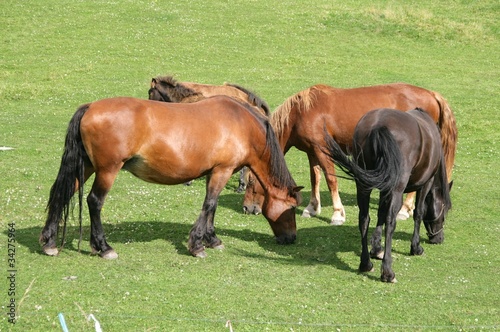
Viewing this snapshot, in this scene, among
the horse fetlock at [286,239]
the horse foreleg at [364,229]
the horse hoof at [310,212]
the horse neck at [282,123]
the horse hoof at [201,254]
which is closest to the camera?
the horse foreleg at [364,229]

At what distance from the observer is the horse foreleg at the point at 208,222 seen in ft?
33.1

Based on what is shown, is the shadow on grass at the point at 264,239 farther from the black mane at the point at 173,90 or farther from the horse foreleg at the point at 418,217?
the black mane at the point at 173,90

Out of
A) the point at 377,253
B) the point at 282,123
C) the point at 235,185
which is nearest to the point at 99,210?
the point at 377,253

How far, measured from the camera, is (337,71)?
27.4 m

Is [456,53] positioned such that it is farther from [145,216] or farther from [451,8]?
[145,216]

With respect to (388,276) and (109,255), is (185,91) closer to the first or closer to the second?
(109,255)

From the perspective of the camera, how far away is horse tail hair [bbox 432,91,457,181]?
12617 millimetres

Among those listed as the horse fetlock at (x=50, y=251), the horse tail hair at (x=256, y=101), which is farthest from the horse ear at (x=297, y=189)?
the horse tail hair at (x=256, y=101)

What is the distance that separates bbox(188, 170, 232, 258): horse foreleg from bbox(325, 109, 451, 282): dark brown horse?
5.93 feet

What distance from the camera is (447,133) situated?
1279cm

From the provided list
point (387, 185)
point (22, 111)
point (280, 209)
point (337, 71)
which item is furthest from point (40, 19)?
point (387, 185)

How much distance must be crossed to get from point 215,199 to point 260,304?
2368mm

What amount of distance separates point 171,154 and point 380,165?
2786 mm

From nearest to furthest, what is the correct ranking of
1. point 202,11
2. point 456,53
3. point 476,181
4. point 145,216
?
point 145,216 < point 476,181 < point 456,53 < point 202,11
